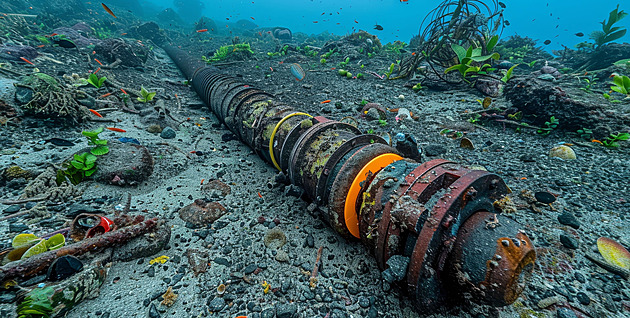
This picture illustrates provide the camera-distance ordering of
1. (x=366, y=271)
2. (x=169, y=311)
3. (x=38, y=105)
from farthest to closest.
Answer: (x=38, y=105)
(x=366, y=271)
(x=169, y=311)

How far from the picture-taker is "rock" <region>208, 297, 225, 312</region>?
65.8 inches

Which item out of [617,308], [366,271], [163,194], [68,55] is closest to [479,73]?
[617,308]

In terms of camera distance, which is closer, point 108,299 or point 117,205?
point 108,299

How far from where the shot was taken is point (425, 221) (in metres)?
1.28

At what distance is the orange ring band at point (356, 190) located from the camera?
1896 millimetres

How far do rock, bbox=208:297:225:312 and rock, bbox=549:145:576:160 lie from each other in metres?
4.30

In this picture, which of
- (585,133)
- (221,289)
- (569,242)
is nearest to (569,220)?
(569,242)

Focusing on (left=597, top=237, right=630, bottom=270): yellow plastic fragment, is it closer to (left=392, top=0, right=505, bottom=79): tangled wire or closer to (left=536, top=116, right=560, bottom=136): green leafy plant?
(left=536, top=116, right=560, bottom=136): green leafy plant

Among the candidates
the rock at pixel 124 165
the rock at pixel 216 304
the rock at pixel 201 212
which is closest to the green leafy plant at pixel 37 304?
the rock at pixel 216 304

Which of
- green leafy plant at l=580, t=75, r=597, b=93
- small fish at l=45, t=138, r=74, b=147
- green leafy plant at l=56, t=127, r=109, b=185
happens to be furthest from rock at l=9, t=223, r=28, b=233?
green leafy plant at l=580, t=75, r=597, b=93

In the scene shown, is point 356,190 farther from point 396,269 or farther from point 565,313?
point 565,313

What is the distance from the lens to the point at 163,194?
281cm

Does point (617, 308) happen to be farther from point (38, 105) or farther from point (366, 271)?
point (38, 105)

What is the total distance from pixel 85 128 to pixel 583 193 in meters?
6.82
